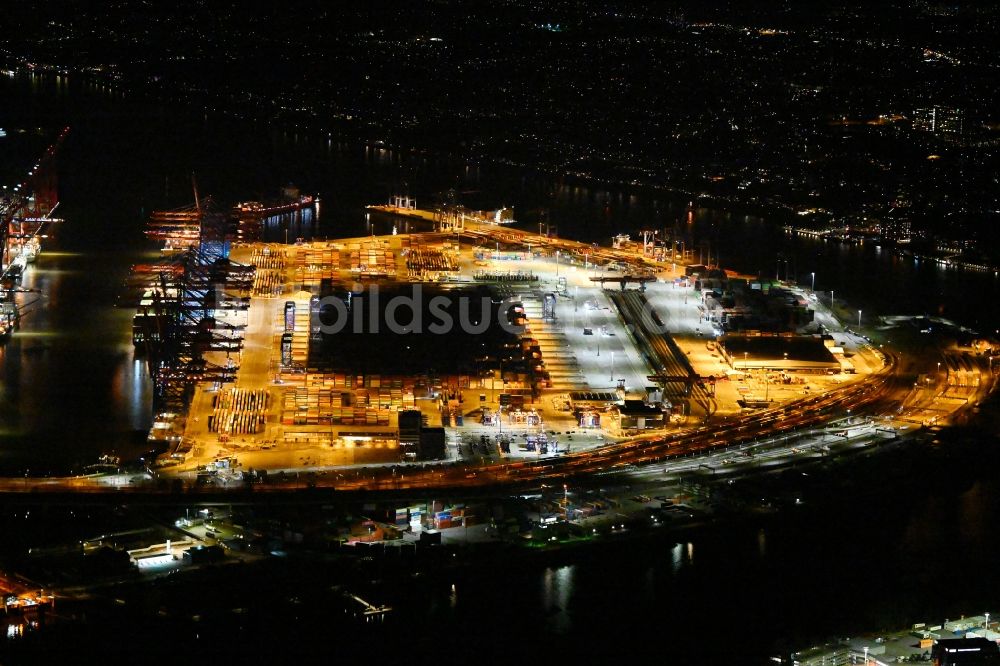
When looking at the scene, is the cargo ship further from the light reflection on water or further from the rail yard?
the light reflection on water

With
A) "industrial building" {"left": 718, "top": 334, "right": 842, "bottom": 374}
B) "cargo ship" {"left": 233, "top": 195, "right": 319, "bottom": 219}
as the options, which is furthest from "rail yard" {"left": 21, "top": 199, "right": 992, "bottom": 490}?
"cargo ship" {"left": 233, "top": 195, "right": 319, "bottom": 219}

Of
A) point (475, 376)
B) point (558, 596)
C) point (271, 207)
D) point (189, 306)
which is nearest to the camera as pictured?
point (558, 596)

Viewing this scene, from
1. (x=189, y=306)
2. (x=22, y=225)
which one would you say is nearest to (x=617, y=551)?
(x=189, y=306)

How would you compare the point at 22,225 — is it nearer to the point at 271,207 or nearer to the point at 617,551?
the point at 271,207

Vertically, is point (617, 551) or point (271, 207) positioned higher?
point (271, 207)

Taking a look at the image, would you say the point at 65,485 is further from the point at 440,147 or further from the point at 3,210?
the point at 440,147

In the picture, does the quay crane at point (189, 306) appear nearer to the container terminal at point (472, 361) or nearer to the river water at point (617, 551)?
the container terminal at point (472, 361)

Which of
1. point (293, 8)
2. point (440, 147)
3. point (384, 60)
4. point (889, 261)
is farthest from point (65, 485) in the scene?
point (293, 8)
